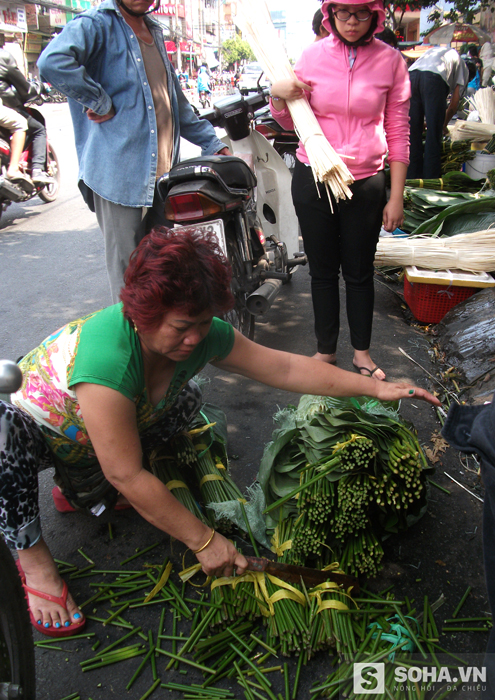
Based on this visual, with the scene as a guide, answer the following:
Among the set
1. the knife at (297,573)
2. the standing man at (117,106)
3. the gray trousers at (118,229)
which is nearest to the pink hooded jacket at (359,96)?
the standing man at (117,106)

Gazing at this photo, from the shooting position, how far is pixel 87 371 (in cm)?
151

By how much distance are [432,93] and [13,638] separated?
537 cm

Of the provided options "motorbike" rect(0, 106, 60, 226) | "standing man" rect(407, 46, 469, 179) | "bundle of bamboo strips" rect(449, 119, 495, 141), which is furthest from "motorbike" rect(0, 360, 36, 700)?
"bundle of bamboo strips" rect(449, 119, 495, 141)

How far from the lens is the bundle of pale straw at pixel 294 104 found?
2.60 meters

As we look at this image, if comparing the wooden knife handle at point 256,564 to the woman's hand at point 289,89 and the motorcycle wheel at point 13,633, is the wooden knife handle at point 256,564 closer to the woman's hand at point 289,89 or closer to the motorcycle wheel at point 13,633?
the motorcycle wheel at point 13,633

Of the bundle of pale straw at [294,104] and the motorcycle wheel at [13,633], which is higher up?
the bundle of pale straw at [294,104]

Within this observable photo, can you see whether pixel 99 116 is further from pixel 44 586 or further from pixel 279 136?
pixel 279 136

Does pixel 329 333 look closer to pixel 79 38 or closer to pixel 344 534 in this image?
pixel 344 534

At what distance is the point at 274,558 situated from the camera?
1994 millimetres

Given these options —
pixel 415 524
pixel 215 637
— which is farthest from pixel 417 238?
pixel 215 637

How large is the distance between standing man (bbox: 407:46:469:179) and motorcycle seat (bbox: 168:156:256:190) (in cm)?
286

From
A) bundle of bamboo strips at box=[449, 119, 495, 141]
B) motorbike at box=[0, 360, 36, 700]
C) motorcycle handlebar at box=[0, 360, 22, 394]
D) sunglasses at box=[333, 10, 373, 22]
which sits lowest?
motorbike at box=[0, 360, 36, 700]

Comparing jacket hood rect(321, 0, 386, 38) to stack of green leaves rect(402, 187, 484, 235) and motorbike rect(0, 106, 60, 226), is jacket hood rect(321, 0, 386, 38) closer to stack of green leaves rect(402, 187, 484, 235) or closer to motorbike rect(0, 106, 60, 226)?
stack of green leaves rect(402, 187, 484, 235)

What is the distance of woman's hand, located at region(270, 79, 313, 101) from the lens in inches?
103
